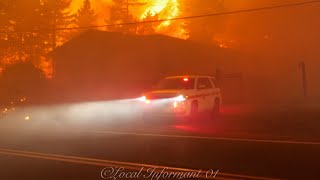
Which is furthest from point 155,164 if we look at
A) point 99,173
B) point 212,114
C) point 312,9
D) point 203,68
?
point 312,9

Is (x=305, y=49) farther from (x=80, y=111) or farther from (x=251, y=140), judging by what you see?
(x=251, y=140)

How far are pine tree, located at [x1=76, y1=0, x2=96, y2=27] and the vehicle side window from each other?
5463cm

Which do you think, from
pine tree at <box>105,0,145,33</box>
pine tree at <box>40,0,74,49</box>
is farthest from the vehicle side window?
pine tree at <box>105,0,145,33</box>

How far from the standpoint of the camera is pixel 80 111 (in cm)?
2227

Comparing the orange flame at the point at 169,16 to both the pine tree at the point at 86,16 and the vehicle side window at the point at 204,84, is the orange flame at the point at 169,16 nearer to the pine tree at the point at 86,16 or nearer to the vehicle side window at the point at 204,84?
the pine tree at the point at 86,16

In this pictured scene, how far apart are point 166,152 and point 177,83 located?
775cm

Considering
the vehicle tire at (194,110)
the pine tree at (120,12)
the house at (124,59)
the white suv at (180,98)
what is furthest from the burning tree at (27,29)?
the vehicle tire at (194,110)

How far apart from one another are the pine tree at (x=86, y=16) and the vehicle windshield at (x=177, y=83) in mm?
54920

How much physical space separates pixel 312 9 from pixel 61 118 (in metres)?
40.3

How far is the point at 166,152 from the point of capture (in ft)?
34.7

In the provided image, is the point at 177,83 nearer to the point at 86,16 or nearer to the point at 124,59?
the point at 124,59

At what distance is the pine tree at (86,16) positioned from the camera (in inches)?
2825

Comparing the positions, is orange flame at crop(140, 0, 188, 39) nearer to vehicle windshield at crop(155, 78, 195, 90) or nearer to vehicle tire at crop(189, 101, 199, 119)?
vehicle windshield at crop(155, 78, 195, 90)

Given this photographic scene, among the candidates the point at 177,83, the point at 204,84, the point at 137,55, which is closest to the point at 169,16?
the point at 137,55
